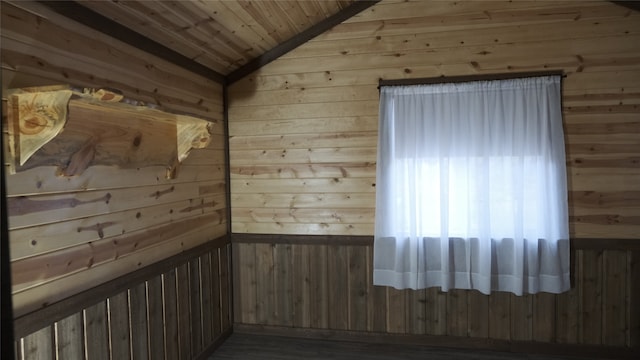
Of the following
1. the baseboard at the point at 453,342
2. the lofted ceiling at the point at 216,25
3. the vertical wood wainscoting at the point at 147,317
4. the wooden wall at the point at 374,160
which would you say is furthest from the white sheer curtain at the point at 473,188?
the vertical wood wainscoting at the point at 147,317

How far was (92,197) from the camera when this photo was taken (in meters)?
1.92

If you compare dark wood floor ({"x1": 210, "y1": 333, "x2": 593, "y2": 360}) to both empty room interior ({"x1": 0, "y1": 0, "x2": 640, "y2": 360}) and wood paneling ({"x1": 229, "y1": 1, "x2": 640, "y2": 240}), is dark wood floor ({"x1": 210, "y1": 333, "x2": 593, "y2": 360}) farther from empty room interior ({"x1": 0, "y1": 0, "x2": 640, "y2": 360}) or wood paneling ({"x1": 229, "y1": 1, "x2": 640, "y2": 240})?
wood paneling ({"x1": 229, "y1": 1, "x2": 640, "y2": 240})

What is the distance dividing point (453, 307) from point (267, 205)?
5.44 feet

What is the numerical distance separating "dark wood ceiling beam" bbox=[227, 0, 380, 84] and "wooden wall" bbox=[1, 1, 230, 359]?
0.39 m

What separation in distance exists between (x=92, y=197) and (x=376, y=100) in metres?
2.07

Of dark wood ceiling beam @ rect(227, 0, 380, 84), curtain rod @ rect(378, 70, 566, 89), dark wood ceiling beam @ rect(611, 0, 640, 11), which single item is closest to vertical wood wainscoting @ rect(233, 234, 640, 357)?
curtain rod @ rect(378, 70, 566, 89)

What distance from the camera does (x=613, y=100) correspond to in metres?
2.82

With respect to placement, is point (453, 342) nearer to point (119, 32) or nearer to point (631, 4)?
point (631, 4)

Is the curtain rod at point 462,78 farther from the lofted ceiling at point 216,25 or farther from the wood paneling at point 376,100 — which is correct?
the lofted ceiling at point 216,25

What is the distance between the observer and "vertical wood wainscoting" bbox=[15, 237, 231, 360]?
1687 millimetres

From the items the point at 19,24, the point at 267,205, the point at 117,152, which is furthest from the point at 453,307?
the point at 19,24

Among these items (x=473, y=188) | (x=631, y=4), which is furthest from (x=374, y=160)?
(x=631, y=4)

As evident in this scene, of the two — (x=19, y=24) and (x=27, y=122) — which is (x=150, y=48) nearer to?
(x=19, y=24)

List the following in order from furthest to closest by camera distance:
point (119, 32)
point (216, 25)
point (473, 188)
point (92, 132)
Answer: point (473, 188) < point (216, 25) < point (119, 32) < point (92, 132)
